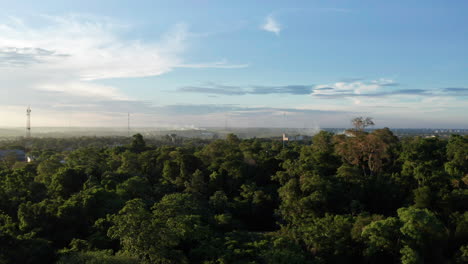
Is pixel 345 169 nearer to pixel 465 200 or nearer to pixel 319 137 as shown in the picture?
pixel 465 200

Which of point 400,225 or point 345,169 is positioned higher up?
point 345,169

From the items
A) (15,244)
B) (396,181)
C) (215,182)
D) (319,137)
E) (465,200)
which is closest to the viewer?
(15,244)

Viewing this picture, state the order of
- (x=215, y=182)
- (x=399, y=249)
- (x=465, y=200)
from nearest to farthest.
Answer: (x=399, y=249), (x=465, y=200), (x=215, y=182)

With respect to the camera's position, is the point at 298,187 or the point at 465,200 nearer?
the point at 465,200

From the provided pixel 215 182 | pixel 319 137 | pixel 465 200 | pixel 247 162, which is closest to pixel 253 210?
pixel 215 182

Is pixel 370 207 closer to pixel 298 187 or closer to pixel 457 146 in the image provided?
pixel 298 187

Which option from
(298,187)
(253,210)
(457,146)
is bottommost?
(253,210)
